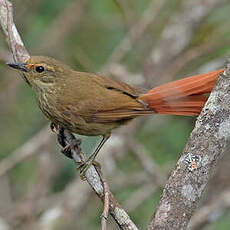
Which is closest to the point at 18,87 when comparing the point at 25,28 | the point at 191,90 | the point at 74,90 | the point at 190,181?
the point at 25,28

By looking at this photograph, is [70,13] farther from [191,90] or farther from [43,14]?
[191,90]

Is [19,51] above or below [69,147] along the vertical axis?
above

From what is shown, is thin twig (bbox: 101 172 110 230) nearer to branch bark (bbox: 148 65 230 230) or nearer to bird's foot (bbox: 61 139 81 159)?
branch bark (bbox: 148 65 230 230)

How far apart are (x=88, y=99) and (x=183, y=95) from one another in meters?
0.69

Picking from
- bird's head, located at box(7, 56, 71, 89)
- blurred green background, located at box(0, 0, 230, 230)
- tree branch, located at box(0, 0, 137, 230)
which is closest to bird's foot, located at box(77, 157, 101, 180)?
tree branch, located at box(0, 0, 137, 230)

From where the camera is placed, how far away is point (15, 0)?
4789mm

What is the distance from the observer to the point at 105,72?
201 inches

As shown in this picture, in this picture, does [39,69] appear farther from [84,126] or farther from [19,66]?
[84,126]

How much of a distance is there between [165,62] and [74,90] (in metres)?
1.59

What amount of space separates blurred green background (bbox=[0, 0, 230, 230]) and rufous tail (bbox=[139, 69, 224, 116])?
A: 798 mm

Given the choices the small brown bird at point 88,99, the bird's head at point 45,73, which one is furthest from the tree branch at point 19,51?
the bird's head at point 45,73

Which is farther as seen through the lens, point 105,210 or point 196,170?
point 105,210

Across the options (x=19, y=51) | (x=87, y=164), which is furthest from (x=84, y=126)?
(x=19, y=51)

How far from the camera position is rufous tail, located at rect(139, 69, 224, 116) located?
3223 millimetres
